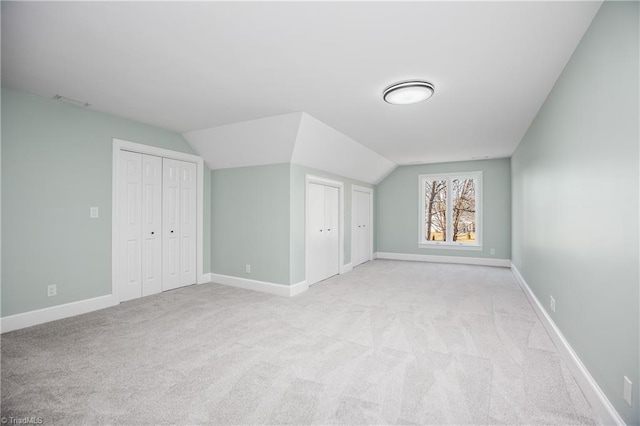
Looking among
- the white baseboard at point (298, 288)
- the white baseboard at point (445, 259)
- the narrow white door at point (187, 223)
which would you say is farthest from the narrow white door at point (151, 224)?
the white baseboard at point (445, 259)

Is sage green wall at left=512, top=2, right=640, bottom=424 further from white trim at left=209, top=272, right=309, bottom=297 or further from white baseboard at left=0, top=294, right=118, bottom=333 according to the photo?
white baseboard at left=0, top=294, right=118, bottom=333

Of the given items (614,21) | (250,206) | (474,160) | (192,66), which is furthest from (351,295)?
(474,160)

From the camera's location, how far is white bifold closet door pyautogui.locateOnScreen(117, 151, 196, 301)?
3.94 m

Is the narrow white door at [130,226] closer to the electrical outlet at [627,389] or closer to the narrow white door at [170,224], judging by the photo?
the narrow white door at [170,224]

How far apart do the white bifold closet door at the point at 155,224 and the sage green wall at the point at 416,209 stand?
4.81 metres

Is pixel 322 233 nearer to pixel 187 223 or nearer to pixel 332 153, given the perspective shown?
pixel 332 153

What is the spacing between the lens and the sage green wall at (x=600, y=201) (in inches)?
56.7

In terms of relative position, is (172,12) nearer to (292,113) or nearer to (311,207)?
(292,113)

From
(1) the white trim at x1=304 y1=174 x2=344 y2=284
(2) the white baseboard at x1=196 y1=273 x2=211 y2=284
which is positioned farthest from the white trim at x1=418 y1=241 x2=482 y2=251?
(2) the white baseboard at x1=196 y1=273 x2=211 y2=284

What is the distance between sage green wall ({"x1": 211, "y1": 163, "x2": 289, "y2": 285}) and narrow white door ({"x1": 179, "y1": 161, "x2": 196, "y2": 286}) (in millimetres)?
346

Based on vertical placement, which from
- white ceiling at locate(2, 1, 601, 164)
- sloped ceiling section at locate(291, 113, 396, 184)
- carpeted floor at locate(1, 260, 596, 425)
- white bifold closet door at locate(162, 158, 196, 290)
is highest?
white ceiling at locate(2, 1, 601, 164)

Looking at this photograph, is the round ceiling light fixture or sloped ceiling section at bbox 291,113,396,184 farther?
sloped ceiling section at bbox 291,113,396,184

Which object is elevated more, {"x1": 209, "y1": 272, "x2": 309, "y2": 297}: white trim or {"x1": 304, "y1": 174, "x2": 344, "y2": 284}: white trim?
{"x1": 304, "y1": 174, "x2": 344, "y2": 284}: white trim

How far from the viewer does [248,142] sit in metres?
4.25
